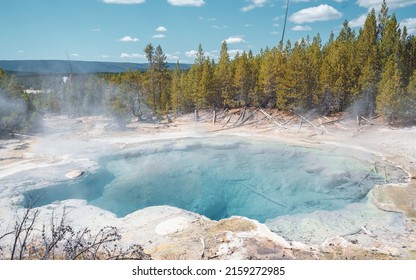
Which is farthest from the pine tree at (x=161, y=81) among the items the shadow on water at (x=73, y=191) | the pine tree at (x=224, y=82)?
the shadow on water at (x=73, y=191)

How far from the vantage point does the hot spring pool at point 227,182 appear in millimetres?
17312

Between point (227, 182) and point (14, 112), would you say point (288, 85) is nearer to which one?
point (227, 182)

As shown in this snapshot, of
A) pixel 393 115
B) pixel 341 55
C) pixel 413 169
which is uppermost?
pixel 341 55

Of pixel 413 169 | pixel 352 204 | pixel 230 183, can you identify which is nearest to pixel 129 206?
pixel 230 183

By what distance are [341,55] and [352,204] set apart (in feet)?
69.9

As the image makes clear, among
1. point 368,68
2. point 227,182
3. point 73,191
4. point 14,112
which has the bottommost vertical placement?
point 227,182

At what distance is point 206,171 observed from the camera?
905 inches

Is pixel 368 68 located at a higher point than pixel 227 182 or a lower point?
higher

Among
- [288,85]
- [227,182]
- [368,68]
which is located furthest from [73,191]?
[368,68]

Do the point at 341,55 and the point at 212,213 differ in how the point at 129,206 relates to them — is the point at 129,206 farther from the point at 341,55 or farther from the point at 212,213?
the point at 341,55

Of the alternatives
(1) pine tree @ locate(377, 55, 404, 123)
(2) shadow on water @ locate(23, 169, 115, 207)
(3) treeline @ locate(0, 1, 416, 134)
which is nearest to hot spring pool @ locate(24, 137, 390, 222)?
(2) shadow on water @ locate(23, 169, 115, 207)

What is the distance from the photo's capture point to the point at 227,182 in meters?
21.0

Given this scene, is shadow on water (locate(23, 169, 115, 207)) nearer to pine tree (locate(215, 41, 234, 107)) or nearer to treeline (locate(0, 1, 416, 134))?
treeline (locate(0, 1, 416, 134))

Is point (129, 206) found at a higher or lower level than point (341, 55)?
lower
